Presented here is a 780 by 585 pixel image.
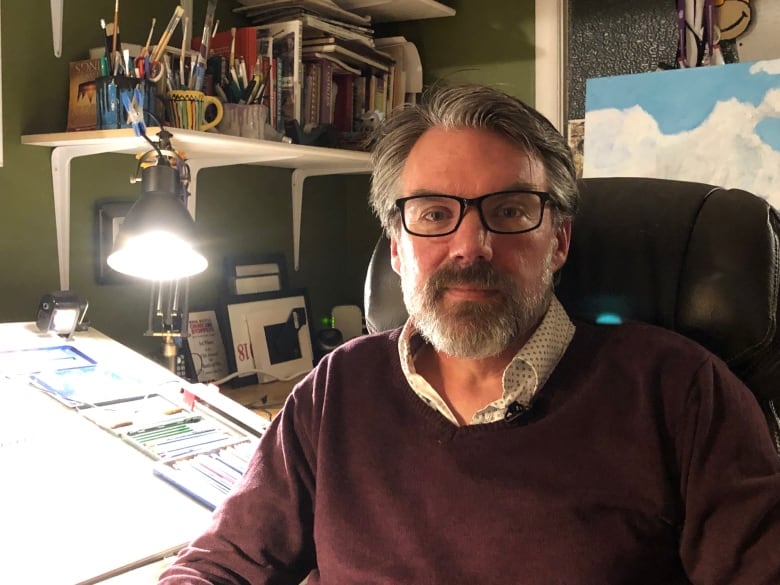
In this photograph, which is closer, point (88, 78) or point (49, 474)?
point (49, 474)

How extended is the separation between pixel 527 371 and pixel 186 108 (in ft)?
3.24

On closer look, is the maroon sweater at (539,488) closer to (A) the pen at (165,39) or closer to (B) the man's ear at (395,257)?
(B) the man's ear at (395,257)

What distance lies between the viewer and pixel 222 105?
169 centimetres

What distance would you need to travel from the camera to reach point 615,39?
2006mm

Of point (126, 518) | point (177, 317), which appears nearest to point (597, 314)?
point (126, 518)

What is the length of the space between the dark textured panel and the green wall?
0.13 metres

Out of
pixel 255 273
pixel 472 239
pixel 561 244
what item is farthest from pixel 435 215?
pixel 255 273

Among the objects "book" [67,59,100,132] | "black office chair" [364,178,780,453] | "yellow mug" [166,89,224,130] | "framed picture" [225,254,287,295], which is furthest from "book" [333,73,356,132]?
"black office chair" [364,178,780,453]

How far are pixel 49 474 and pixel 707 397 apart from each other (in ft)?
2.90

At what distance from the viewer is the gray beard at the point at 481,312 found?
0.97 metres

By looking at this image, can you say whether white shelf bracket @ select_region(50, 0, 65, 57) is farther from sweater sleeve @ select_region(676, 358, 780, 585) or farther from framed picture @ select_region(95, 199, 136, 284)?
sweater sleeve @ select_region(676, 358, 780, 585)

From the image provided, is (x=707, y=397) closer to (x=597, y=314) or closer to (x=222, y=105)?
(x=597, y=314)

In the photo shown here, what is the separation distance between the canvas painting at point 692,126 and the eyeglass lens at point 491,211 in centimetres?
78

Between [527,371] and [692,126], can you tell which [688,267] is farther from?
[692,126]
